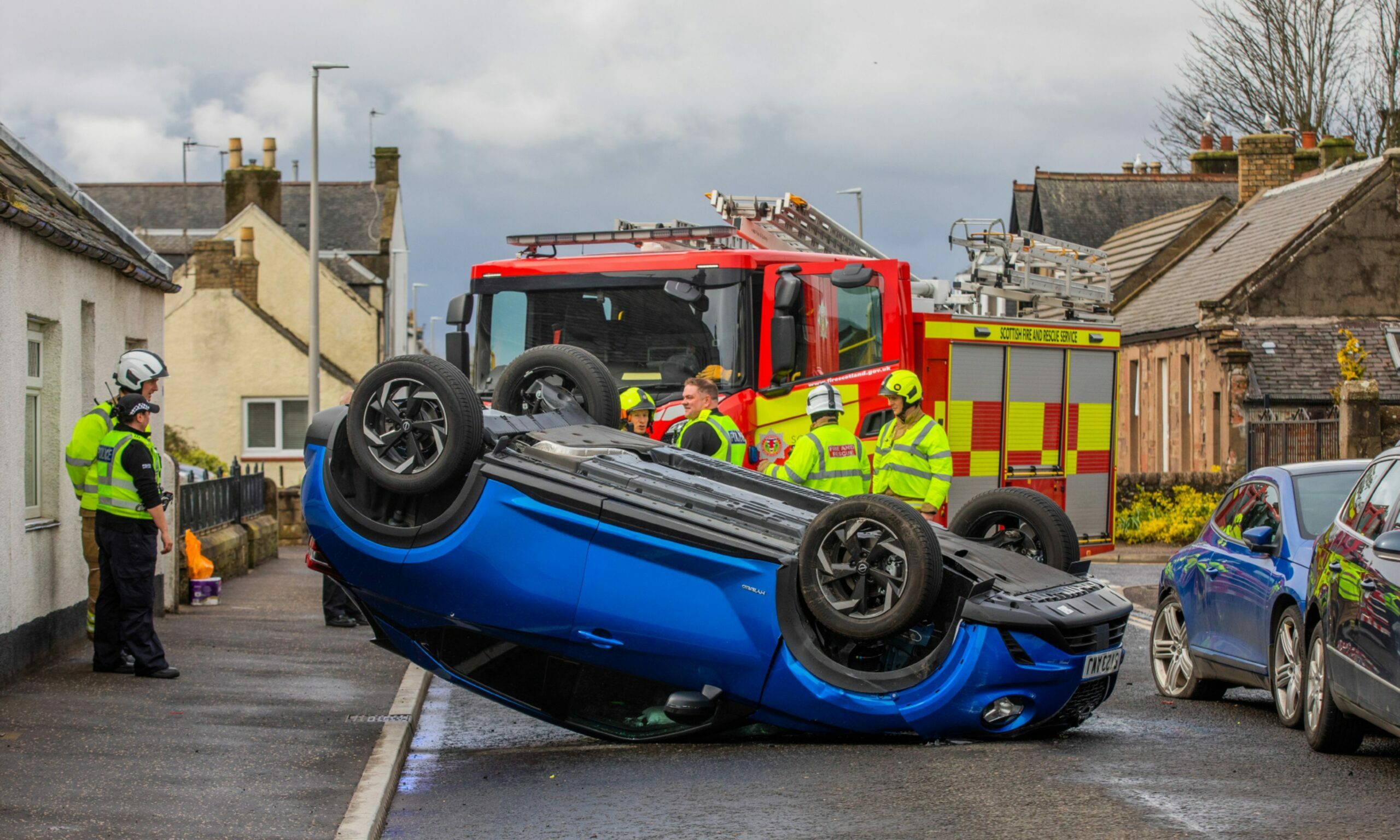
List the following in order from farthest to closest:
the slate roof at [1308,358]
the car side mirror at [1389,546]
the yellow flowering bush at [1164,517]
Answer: the slate roof at [1308,358]
the yellow flowering bush at [1164,517]
the car side mirror at [1389,546]

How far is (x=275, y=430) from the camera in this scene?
43.9 m

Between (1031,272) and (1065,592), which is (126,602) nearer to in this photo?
(1065,592)

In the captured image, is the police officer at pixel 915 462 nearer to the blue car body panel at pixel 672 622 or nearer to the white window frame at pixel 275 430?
the blue car body panel at pixel 672 622

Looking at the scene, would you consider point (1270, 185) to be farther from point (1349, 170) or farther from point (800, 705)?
point (800, 705)

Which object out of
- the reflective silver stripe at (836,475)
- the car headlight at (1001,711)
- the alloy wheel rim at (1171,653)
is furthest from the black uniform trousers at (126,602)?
the alloy wheel rim at (1171,653)

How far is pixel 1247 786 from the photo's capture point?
23.2ft

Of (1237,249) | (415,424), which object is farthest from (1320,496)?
(1237,249)

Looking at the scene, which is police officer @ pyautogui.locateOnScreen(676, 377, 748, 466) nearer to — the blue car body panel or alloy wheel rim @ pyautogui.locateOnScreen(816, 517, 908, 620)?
the blue car body panel

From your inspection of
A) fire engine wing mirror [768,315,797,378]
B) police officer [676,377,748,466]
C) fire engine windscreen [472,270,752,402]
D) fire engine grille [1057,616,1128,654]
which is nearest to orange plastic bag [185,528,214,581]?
fire engine windscreen [472,270,752,402]

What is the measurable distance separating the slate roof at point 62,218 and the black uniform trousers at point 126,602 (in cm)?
204

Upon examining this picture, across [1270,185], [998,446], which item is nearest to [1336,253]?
[1270,185]

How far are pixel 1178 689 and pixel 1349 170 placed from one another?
95.3 ft

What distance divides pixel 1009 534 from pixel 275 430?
37.1 m

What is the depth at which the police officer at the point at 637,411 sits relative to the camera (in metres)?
11.4
